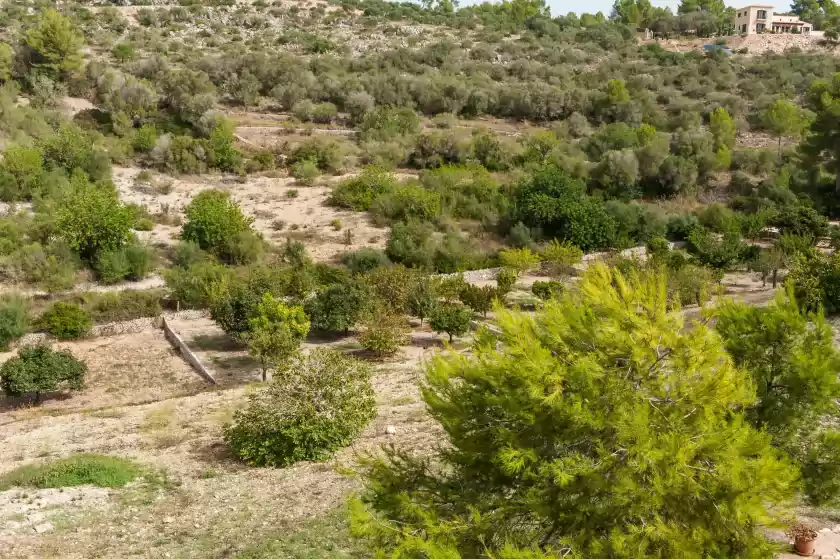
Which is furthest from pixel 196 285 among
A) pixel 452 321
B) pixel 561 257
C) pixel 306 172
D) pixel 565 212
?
pixel 565 212

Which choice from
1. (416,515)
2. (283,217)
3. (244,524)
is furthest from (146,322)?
Result: (416,515)

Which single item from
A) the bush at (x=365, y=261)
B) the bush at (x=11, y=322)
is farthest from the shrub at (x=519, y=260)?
the bush at (x=11, y=322)

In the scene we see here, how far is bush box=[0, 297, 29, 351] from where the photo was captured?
20984mm

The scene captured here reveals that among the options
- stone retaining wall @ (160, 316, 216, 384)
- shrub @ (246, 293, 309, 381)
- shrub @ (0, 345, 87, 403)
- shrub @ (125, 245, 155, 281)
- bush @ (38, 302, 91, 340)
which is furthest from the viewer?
shrub @ (125, 245, 155, 281)

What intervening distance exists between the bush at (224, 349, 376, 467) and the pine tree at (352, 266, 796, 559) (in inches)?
225

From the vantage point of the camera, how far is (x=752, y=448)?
22.5 ft

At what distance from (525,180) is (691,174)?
8646mm

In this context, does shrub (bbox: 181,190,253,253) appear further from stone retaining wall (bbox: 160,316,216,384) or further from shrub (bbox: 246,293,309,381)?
shrub (bbox: 246,293,309,381)

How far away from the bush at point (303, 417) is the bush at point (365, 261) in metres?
13.0

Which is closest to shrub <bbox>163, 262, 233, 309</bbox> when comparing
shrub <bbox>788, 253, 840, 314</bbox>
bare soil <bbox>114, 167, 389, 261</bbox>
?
bare soil <bbox>114, 167, 389, 261</bbox>

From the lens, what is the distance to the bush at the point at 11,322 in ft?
68.8

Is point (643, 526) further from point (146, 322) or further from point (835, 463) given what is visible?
point (146, 322)

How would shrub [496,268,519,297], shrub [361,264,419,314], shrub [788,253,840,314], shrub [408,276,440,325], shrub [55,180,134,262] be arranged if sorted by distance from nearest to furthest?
1. shrub [788,253,840,314]
2. shrub [408,276,440,325]
3. shrub [361,264,419,314]
4. shrub [496,268,519,297]
5. shrub [55,180,134,262]

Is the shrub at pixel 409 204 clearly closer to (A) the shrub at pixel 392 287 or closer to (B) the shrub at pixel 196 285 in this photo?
(A) the shrub at pixel 392 287
